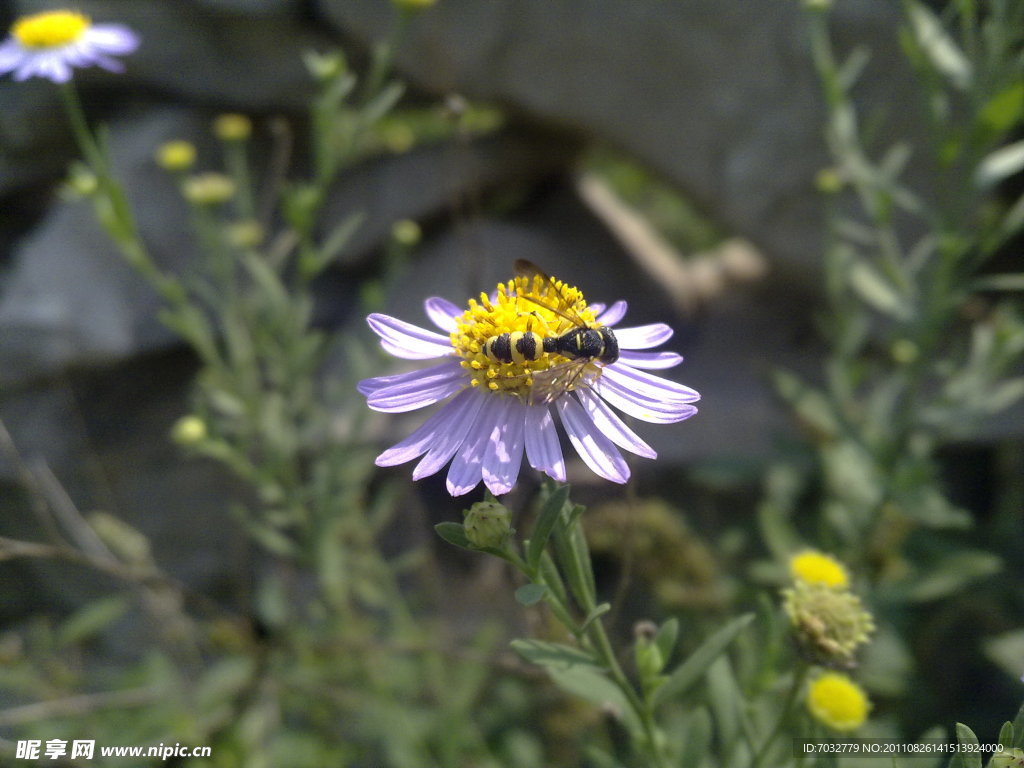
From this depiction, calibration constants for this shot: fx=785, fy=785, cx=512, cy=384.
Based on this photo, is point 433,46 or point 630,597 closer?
point 433,46

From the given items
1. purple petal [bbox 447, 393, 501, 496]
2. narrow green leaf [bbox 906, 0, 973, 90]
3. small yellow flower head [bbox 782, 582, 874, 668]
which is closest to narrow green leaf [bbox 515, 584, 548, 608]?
purple petal [bbox 447, 393, 501, 496]

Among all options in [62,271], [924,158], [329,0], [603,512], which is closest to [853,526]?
[603,512]

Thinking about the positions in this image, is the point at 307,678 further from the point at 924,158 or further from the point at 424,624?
the point at 924,158

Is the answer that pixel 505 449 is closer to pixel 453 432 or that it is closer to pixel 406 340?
pixel 453 432

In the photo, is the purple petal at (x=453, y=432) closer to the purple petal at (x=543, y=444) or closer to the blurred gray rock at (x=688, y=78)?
the purple petal at (x=543, y=444)


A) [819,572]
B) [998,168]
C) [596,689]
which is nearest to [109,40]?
[596,689]
